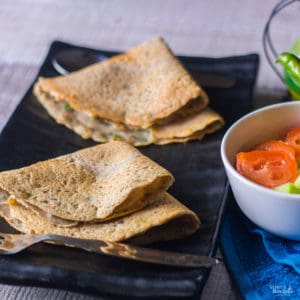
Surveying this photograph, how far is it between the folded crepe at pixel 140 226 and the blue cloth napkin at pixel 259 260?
127mm

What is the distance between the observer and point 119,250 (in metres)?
1.67

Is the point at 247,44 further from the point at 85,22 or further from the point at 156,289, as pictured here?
the point at 156,289

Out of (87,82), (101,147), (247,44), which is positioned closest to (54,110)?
(87,82)

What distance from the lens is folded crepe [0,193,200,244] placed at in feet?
5.68

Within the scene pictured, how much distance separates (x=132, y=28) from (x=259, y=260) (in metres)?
1.68

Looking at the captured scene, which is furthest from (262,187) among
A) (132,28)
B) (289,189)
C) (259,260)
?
(132,28)

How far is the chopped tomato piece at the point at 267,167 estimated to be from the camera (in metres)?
1.77

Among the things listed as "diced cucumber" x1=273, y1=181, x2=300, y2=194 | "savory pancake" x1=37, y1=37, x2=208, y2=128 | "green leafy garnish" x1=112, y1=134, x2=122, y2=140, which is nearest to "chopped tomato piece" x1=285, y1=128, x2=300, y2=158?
"diced cucumber" x1=273, y1=181, x2=300, y2=194

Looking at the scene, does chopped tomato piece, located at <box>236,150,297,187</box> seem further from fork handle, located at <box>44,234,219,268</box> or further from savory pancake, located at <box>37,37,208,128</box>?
savory pancake, located at <box>37,37,208,128</box>

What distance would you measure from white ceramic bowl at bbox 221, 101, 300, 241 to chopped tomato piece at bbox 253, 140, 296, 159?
3cm

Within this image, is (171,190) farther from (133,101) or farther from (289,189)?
(133,101)

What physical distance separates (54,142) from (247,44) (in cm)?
109

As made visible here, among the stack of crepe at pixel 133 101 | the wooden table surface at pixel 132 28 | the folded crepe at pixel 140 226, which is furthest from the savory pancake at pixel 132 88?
the folded crepe at pixel 140 226

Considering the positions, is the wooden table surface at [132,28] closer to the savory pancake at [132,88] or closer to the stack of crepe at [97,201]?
the savory pancake at [132,88]
